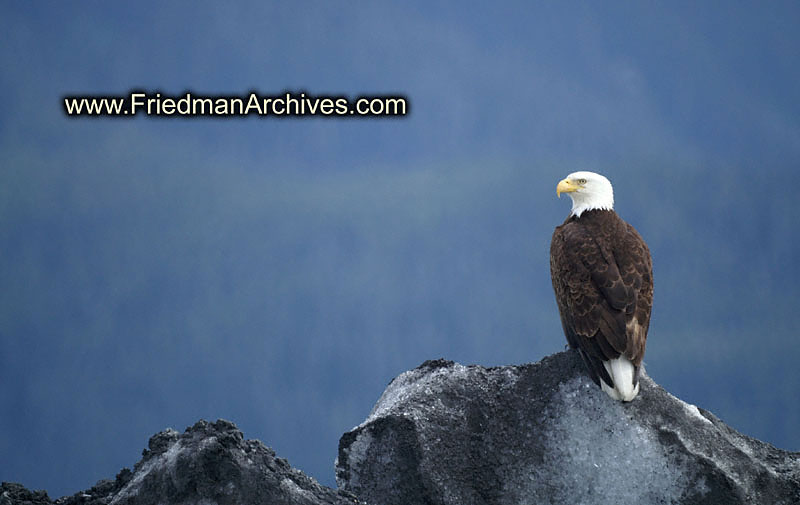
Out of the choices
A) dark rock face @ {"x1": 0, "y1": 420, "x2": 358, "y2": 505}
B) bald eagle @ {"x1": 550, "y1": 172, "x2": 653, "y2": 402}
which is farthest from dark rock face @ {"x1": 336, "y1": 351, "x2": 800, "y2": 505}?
dark rock face @ {"x1": 0, "y1": 420, "x2": 358, "y2": 505}

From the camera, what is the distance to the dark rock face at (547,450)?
707cm

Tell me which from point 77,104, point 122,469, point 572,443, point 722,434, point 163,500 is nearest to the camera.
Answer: point 163,500

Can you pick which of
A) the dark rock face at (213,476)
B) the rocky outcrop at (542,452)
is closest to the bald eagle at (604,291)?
the rocky outcrop at (542,452)

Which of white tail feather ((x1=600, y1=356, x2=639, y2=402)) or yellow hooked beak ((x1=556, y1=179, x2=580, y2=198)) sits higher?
yellow hooked beak ((x1=556, y1=179, x2=580, y2=198))

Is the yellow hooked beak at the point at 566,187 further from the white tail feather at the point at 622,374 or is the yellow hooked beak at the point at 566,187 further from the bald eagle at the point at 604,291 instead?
the white tail feather at the point at 622,374

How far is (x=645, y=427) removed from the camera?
23.5ft

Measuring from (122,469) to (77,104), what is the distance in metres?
3.81

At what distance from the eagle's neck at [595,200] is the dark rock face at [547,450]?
4.56ft

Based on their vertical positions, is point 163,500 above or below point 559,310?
below

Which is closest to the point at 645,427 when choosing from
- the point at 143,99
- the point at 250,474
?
the point at 250,474

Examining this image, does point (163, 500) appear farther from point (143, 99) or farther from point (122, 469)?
point (143, 99)

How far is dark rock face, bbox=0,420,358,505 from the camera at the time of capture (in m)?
5.91

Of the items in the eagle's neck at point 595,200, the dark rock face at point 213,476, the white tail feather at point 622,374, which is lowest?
the dark rock face at point 213,476

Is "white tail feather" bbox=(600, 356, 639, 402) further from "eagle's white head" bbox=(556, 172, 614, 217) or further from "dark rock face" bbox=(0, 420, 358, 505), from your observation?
"dark rock face" bbox=(0, 420, 358, 505)
